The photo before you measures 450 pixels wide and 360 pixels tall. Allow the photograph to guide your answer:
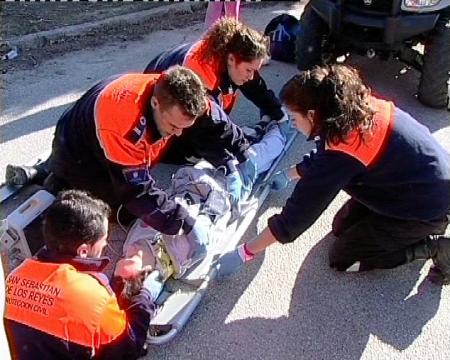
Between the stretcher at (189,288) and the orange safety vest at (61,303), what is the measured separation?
398 mm

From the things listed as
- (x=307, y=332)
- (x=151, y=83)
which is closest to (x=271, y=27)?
(x=151, y=83)

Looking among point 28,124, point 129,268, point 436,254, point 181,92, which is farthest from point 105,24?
point 436,254

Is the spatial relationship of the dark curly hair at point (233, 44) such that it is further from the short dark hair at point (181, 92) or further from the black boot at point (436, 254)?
the black boot at point (436, 254)

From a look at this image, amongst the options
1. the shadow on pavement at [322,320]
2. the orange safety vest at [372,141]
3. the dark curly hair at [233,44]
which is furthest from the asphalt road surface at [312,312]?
the dark curly hair at [233,44]

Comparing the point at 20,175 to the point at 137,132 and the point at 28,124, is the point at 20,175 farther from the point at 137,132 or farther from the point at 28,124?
the point at 137,132

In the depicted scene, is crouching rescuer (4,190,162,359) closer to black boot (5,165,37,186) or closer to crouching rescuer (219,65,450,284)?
crouching rescuer (219,65,450,284)

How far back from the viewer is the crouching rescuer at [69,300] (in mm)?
2143

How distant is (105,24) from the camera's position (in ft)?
18.7

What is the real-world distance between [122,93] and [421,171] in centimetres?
123

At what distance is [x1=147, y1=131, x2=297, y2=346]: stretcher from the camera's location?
260 cm

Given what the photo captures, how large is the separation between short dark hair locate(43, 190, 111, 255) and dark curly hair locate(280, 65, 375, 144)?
2.71ft

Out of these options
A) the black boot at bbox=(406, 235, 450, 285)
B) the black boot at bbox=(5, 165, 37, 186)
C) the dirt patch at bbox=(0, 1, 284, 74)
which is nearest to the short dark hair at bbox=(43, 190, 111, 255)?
the black boot at bbox=(5, 165, 37, 186)

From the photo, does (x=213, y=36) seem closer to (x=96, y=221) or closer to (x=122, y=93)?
(x=122, y=93)

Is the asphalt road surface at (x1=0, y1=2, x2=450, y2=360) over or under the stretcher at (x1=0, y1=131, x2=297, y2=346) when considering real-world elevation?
under
